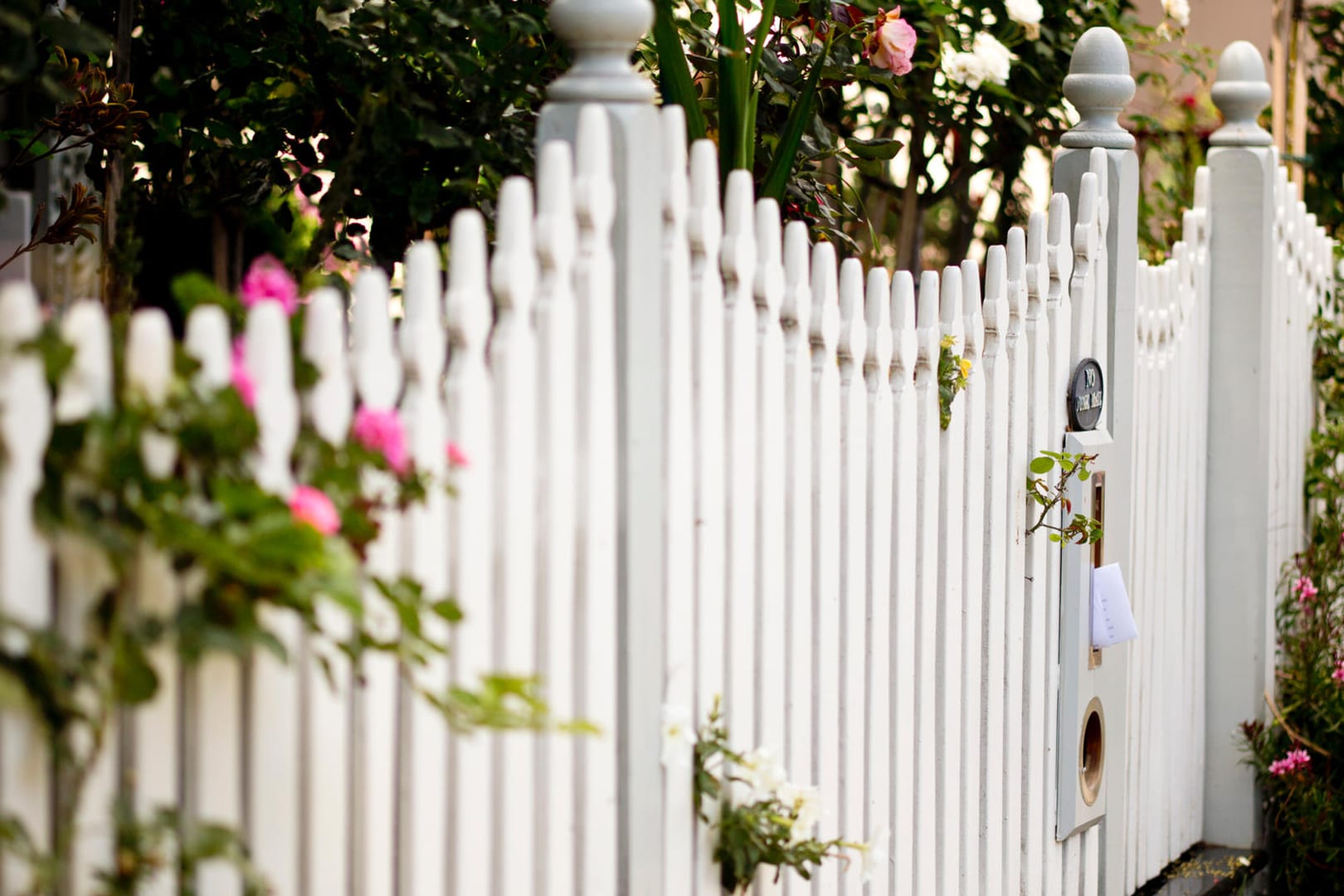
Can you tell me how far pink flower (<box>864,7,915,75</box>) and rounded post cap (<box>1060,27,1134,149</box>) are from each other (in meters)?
0.39

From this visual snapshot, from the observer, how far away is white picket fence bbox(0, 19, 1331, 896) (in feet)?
5.22

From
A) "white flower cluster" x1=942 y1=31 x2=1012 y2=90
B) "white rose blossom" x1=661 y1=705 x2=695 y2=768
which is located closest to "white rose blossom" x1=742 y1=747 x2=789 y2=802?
"white rose blossom" x1=661 y1=705 x2=695 y2=768

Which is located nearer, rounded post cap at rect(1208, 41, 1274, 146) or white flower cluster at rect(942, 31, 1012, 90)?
white flower cluster at rect(942, 31, 1012, 90)

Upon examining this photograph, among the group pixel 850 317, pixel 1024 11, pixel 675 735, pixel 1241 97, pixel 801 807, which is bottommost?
pixel 801 807

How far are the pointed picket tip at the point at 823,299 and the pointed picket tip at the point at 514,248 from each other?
2.10 ft

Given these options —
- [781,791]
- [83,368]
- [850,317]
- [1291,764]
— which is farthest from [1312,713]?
[83,368]

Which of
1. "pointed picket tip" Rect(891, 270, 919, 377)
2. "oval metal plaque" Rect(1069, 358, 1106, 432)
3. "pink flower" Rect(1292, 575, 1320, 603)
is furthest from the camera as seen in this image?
"pink flower" Rect(1292, 575, 1320, 603)

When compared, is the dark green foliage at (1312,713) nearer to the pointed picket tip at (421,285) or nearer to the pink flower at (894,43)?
the pink flower at (894,43)

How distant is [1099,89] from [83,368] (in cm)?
237

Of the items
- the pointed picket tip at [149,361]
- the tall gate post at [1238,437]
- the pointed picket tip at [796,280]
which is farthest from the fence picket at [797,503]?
the tall gate post at [1238,437]

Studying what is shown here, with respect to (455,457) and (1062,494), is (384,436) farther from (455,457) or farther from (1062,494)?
(1062,494)

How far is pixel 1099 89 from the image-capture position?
3260 millimetres

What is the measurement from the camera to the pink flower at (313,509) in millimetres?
1473

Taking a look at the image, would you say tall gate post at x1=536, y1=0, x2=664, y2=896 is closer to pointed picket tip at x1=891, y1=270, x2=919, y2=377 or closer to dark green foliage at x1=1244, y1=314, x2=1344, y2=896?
pointed picket tip at x1=891, y1=270, x2=919, y2=377
